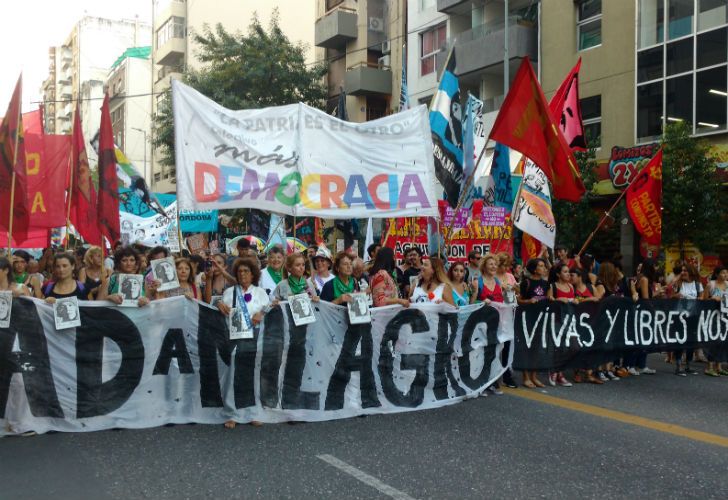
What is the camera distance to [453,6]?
2822 cm

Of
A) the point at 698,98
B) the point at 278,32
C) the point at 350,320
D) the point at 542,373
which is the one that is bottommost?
the point at 542,373

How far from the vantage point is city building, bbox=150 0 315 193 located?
4775cm

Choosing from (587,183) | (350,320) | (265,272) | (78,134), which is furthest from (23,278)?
(587,183)

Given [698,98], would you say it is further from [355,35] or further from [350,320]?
[355,35]

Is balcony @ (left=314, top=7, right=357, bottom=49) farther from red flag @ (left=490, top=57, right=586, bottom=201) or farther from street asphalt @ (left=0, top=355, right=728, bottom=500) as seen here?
street asphalt @ (left=0, top=355, right=728, bottom=500)

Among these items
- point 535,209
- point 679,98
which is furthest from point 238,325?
point 679,98

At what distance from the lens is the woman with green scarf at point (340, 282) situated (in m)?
7.56

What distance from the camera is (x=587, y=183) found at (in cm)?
1969

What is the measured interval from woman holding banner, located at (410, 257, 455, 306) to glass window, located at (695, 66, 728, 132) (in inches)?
529

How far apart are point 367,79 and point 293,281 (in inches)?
1033

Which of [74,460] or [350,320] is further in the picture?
[350,320]

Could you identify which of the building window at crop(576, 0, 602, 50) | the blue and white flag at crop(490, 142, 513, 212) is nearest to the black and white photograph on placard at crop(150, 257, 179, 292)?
the blue and white flag at crop(490, 142, 513, 212)

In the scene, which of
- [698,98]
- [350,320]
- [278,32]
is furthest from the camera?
[278,32]

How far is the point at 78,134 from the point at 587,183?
1372cm
